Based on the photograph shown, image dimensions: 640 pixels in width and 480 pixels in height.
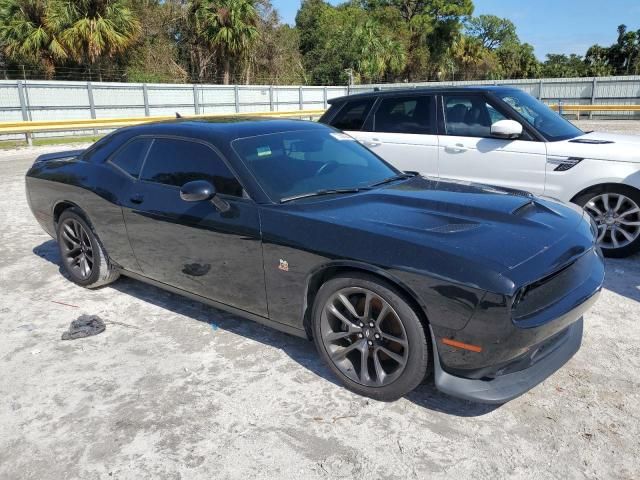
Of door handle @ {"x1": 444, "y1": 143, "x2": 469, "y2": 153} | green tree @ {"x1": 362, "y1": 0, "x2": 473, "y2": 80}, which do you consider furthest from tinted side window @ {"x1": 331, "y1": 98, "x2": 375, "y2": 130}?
green tree @ {"x1": 362, "y1": 0, "x2": 473, "y2": 80}

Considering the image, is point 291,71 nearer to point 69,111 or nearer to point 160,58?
point 160,58

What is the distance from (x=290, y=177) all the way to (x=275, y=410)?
1528 millimetres

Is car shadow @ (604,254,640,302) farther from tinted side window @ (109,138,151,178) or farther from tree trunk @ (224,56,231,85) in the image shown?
tree trunk @ (224,56,231,85)

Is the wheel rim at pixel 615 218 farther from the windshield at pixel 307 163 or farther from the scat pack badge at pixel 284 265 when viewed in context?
the scat pack badge at pixel 284 265

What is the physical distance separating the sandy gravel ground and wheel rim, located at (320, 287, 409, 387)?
0.17 meters

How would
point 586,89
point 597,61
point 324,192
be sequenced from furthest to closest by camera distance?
point 597,61, point 586,89, point 324,192

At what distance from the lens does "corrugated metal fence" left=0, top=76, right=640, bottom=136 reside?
19.6m

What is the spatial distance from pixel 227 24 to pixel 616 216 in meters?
30.5

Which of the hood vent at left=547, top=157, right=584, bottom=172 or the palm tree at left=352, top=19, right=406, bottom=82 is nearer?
the hood vent at left=547, top=157, right=584, bottom=172

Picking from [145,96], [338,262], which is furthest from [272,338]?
[145,96]

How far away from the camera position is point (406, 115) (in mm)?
6535

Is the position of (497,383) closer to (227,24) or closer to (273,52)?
(227,24)

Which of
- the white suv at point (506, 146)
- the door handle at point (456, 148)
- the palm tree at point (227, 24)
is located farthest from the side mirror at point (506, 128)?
the palm tree at point (227, 24)

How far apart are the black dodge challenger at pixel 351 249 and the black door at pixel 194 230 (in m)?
0.01
